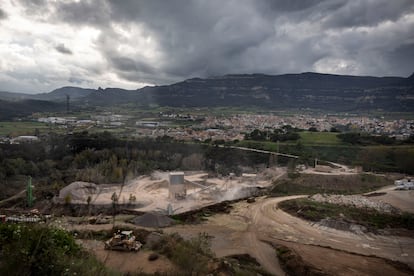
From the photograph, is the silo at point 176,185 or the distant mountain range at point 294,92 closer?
the silo at point 176,185

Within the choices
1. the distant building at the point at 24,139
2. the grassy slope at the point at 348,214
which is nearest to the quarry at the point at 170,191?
the grassy slope at the point at 348,214

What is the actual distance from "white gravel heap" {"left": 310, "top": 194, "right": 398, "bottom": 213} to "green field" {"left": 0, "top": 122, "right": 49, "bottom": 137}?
3319 cm

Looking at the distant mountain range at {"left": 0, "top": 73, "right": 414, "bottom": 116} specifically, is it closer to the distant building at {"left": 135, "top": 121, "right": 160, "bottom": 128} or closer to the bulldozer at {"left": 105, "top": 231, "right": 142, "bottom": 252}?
the distant building at {"left": 135, "top": 121, "right": 160, "bottom": 128}

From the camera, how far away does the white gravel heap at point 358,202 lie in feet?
73.2

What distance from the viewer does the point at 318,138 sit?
44.6 m

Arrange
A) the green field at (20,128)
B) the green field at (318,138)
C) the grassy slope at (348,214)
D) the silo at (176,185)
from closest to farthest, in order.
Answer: the grassy slope at (348,214)
the silo at (176,185)
the green field at (20,128)
the green field at (318,138)

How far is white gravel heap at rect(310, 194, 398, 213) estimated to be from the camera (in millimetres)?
22297

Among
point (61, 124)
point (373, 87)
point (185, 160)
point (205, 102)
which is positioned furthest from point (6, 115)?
point (373, 87)

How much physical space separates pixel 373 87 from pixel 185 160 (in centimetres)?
7766

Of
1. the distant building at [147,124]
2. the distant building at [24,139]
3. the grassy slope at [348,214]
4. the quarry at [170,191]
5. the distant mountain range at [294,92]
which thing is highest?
the distant mountain range at [294,92]

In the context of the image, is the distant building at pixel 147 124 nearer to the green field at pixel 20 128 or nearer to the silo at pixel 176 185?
the green field at pixel 20 128

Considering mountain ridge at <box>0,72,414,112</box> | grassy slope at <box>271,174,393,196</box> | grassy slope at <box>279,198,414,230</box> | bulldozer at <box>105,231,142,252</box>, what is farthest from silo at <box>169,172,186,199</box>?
mountain ridge at <box>0,72,414,112</box>

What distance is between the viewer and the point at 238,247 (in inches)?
597

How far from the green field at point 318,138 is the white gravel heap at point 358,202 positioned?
1869 cm
